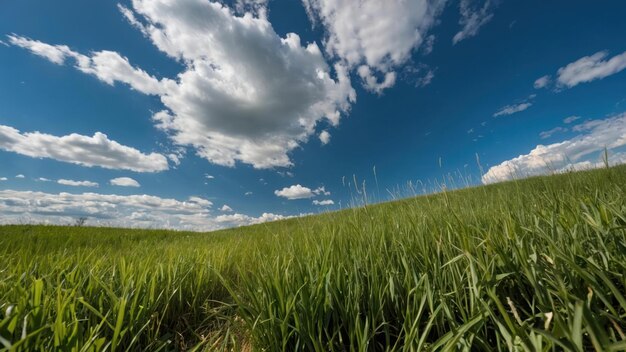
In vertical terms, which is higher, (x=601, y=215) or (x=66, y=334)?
(x=601, y=215)

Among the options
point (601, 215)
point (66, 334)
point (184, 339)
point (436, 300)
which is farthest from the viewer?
point (184, 339)

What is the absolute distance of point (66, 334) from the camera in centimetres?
140

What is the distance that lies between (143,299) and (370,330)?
157cm

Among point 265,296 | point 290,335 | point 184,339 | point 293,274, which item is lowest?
point 184,339

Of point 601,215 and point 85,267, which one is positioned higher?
point 601,215

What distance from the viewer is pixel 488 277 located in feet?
4.68

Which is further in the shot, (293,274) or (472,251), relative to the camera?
(293,274)

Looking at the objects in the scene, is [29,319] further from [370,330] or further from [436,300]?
[436,300]

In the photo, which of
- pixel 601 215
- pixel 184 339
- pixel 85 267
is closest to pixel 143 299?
pixel 184 339

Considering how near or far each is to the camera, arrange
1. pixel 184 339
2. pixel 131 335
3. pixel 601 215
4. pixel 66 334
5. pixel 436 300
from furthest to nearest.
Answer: pixel 184 339 < pixel 601 215 < pixel 131 335 < pixel 436 300 < pixel 66 334

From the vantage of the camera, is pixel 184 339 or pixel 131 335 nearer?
pixel 131 335

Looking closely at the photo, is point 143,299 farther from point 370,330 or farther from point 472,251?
point 472,251

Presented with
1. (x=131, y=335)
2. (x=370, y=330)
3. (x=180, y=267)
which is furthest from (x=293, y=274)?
(x=180, y=267)

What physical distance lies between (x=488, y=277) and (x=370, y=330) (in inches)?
27.6
